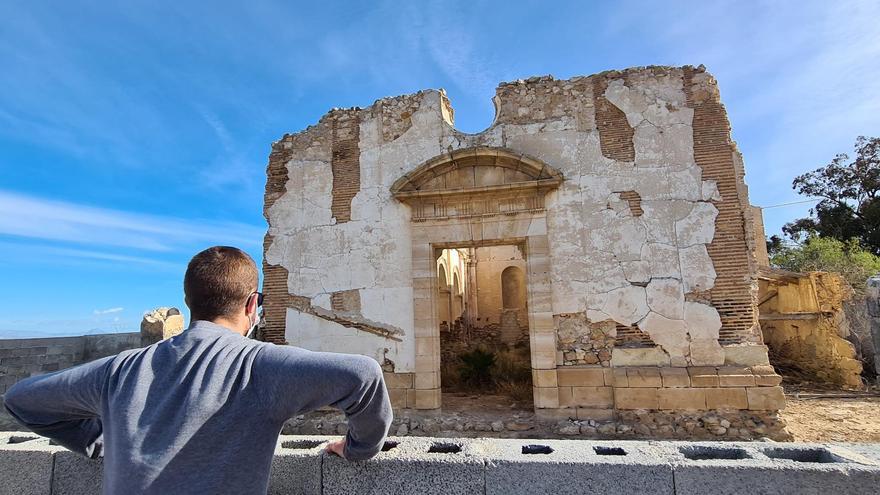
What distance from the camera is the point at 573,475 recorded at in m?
1.88

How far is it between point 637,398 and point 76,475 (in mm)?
6171

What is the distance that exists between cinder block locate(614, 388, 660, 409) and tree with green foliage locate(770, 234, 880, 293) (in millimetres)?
9023

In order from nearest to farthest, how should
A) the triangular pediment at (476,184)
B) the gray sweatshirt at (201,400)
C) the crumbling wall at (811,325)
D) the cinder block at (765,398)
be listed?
1. the gray sweatshirt at (201,400)
2. the cinder block at (765,398)
3. the triangular pediment at (476,184)
4. the crumbling wall at (811,325)

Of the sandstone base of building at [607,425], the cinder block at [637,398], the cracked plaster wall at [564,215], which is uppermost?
the cracked plaster wall at [564,215]

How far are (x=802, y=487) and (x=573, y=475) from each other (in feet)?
2.70

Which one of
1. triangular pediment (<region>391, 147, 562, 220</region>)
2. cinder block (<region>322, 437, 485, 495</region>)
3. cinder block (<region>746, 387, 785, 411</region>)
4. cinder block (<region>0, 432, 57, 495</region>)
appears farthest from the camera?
triangular pediment (<region>391, 147, 562, 220</region>)

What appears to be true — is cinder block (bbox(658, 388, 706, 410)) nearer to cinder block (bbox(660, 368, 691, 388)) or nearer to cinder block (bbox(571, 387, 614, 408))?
cinder block (bbox(660, 368, 691, 388))

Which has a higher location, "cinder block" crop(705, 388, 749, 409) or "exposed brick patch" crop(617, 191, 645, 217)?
"exposed brick patch" crop(617, 191, 645, 217)

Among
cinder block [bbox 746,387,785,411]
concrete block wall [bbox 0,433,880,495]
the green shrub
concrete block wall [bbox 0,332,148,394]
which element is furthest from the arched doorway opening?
concrete block wall [bbox 0,433,880,495]

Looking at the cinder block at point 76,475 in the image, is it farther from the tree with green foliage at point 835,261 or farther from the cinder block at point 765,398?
the tree with green foliage at point 835,261

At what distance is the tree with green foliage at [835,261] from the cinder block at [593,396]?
938 cm

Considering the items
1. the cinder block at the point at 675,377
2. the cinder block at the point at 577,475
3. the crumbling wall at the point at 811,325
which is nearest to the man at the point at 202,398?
the cinder block at the point at 577,475

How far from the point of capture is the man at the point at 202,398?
3.96 ft

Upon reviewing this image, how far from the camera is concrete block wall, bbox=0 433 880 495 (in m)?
1.81
